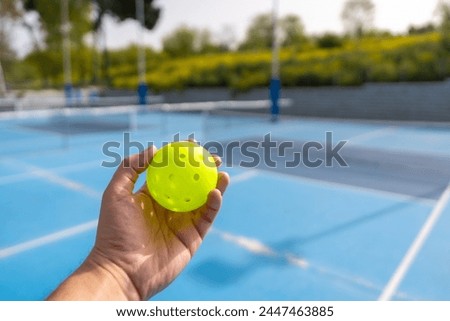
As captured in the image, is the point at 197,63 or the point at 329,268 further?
the point at 197,63

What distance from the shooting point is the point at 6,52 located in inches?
1464

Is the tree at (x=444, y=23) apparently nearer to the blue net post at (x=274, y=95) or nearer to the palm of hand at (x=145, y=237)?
the blue net post at (x=274, y=95)

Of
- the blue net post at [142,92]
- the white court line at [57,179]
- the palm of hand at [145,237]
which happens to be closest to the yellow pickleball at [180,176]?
the palm of hand at [145,237]

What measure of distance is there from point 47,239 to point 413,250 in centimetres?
432

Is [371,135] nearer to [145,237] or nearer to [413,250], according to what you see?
[413,250]

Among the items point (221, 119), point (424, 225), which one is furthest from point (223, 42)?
point (424, 225)

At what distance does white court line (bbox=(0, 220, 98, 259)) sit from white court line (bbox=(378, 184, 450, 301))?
360 centimetres

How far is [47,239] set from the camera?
484 centimetres

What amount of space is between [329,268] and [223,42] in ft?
125

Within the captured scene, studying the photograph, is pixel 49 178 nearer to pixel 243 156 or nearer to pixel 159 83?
pixel 243 156

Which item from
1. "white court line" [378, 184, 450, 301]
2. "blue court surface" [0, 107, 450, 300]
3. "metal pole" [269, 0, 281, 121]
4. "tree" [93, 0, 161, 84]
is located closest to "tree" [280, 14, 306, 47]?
"tree" [93, 0, 161, 84]

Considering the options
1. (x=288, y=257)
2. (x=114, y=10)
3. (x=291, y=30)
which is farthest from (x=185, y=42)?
(x=288, y=257)
